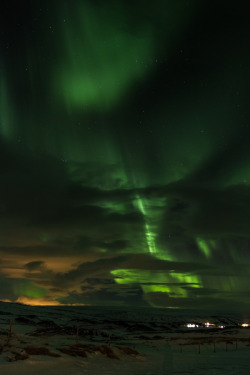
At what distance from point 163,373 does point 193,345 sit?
38996 mm

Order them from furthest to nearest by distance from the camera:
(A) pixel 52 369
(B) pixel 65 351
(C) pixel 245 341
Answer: (C) pixel 245 341, (B) pixel 65 351, (A) pixel 52 369

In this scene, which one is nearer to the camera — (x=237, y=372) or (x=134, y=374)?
(x=134, y=374)

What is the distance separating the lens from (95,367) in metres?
31.6

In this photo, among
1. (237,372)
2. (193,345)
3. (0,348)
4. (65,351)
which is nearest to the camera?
(237,372)

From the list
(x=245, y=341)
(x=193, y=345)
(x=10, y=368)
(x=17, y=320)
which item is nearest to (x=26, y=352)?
(x=10, y=368)

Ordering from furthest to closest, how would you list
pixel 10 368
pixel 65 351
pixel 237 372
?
pixel 65 351
pixel 237 372
pixel 10 368

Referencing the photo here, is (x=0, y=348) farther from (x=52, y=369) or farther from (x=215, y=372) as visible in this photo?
(x=215, y=372)

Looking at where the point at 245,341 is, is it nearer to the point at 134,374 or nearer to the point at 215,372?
the point at 215,372

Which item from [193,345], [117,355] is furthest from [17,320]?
[117,355]

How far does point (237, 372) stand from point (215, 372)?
185cm

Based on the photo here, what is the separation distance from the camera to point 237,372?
99.9 feet

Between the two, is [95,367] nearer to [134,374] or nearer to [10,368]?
[134,374]

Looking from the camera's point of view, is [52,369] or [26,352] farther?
[26,352]

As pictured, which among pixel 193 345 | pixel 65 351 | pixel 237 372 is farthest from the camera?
pixel 193 345
